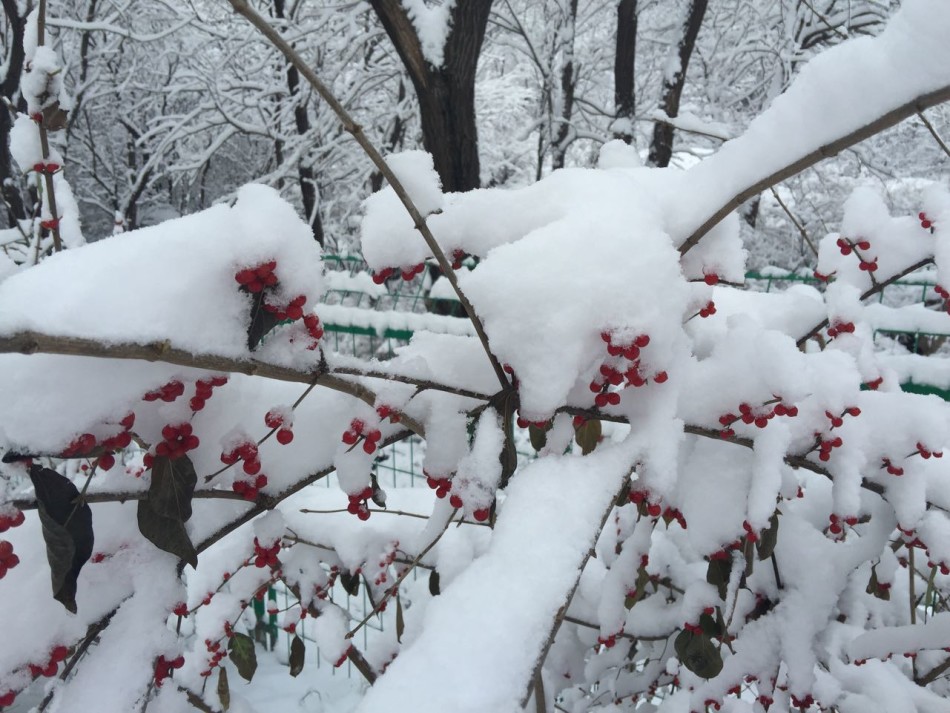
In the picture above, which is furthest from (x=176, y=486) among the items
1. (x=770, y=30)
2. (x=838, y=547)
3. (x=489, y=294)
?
(x=770, y=30)

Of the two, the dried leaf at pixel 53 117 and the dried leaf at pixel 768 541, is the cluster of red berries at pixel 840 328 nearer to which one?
the dried leaf at pixel 768 541

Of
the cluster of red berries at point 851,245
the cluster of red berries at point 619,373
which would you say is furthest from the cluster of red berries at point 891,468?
the cluster of red berries at point 619,373

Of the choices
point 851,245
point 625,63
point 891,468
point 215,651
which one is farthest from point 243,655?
point 625,63

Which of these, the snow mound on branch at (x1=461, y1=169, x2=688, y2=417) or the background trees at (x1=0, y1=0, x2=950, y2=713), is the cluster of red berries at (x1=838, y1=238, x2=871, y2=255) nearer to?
Answer: the background trees at (x1=0, y1=0, x2=950, y2=713)

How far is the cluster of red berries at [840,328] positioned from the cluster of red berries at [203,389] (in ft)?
3.31

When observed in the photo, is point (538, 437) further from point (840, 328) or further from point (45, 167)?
point (45, 167)

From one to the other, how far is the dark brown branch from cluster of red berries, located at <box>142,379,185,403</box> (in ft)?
2.44

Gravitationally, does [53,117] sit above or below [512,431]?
above

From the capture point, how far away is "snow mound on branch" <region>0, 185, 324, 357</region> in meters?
0.63

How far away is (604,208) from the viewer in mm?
924

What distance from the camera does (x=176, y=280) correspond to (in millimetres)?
719

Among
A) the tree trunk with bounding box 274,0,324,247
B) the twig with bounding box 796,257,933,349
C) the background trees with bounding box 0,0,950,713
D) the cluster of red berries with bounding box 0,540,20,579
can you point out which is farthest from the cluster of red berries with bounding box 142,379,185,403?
the tree trunk with bounding box 274,0,324,247

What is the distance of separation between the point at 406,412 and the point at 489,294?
0.29 metres

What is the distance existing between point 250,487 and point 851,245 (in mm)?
1155
